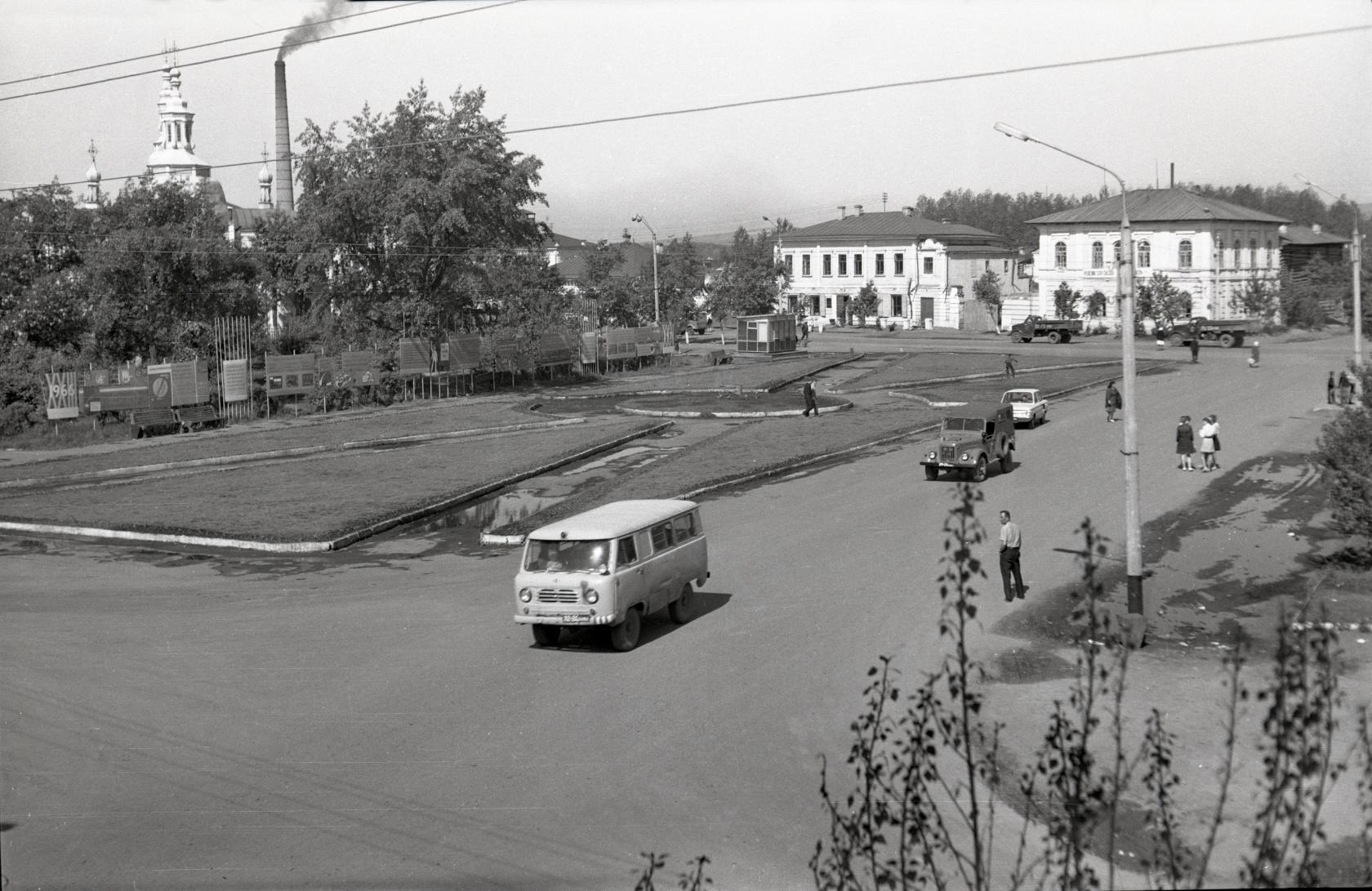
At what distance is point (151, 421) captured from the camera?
4872 cm

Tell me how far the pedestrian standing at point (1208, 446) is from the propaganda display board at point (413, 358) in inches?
1503

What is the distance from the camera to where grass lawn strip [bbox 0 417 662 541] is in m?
30.2

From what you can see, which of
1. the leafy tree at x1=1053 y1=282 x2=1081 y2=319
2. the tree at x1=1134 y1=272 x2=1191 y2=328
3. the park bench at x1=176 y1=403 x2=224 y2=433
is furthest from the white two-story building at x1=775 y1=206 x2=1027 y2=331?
the park bench at x1=176 y1=403 x2=224 y2=433

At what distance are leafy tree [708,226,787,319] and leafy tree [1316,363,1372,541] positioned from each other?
77.8 meters

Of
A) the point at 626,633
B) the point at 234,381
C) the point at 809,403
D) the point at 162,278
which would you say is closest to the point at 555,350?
the point at 162,278

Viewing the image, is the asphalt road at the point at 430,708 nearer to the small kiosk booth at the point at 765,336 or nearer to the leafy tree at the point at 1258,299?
the leafy tree at the point at 1258,299

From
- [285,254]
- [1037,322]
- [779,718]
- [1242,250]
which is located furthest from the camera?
[1037,322]

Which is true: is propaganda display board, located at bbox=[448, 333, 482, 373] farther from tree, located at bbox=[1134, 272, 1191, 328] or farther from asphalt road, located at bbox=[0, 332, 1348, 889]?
tree, located at bbox=[1134, 272, 1191, 328]

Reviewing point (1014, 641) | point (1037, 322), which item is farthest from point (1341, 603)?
point (1037, 322)

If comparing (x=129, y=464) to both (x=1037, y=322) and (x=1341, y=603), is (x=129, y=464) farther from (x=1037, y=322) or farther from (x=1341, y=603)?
(x=1037, y=322)

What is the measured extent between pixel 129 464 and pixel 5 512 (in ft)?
28.0

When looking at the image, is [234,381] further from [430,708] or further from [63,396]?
[430,708]

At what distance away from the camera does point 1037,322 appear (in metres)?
83.4

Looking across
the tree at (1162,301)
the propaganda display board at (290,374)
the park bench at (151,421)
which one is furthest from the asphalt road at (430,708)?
the tree at (1162,301)
